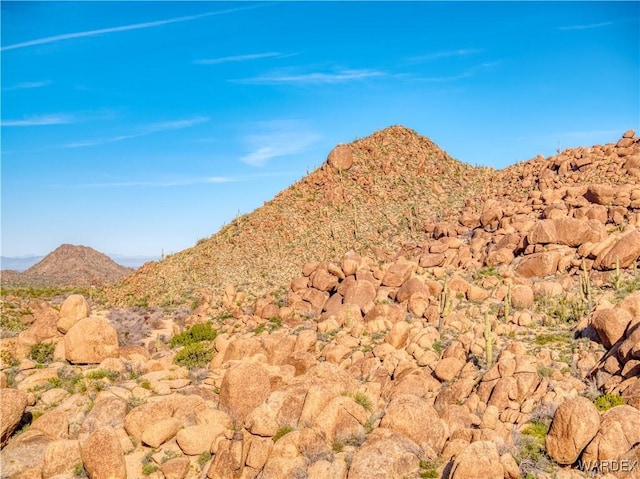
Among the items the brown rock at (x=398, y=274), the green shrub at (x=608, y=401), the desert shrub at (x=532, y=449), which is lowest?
the desert shrub at (x=532, y=449)

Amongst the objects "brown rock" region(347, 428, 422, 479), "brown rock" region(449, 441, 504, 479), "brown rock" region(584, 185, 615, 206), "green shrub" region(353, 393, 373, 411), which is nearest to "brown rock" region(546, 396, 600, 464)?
"brown rock" region(449, 441, 504, 479)

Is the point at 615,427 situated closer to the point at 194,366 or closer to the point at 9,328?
the point at 194,366

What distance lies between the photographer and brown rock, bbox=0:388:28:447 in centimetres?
1695

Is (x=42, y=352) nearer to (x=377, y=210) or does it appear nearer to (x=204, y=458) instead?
(x=204, y=458)

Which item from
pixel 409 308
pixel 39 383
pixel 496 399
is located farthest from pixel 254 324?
pixel 496 399

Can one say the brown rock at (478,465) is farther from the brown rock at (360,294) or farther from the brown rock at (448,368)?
the brown rock at (360,294)

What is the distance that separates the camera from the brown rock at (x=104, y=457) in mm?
15453

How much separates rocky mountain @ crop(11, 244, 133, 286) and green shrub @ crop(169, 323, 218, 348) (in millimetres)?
69901

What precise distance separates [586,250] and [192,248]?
3993 centimetres

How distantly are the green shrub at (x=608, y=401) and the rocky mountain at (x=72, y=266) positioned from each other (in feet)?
306

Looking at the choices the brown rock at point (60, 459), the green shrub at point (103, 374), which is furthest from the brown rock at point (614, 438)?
the green shrub at point (103, 374)

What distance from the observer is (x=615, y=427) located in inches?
503

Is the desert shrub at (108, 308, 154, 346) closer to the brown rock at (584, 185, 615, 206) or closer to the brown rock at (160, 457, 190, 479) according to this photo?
the brown rock at (160, 457, 190, 479)

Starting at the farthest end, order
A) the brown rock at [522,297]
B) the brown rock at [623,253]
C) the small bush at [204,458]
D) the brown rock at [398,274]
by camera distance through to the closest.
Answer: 1. the brown rock at [398,274]
2. the brown rock at [623,253]
3. the brown rock at [522,297]
4. the small bush at [204,458]
